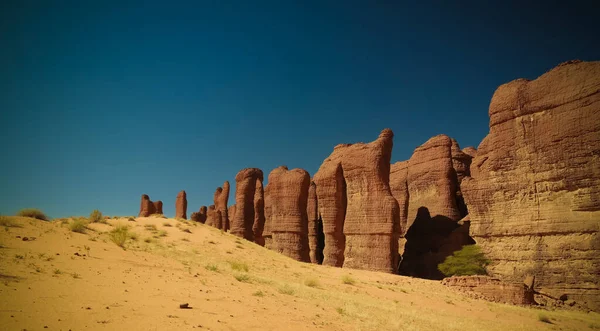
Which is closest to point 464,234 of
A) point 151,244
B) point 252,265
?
point 252,265

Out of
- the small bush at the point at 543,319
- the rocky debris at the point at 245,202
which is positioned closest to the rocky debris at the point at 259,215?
the rocky debris at the point at 245,202

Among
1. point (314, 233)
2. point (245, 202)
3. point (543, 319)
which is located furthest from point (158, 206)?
point (543, 319)

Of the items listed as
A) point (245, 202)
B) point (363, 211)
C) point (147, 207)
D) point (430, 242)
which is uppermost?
point (147, 207)

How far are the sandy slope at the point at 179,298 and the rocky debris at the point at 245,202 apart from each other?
33611 millimetres

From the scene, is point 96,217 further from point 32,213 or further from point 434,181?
point 434,181

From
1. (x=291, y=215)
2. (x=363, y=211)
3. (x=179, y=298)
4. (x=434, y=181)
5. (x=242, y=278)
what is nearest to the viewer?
(x=179, y=298)

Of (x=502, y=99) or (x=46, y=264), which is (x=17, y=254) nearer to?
(x=46, y=264)

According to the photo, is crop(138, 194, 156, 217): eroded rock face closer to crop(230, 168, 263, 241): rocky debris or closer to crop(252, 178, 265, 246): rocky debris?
crop(230, 168, 263, 241): rocky debris

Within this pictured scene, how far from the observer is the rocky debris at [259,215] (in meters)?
53.7

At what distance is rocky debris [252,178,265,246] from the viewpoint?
176 feet

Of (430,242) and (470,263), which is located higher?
(430,242)

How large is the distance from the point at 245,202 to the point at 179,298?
151 ft

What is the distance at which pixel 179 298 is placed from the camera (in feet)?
30.4

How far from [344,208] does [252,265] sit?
19.1 metres
